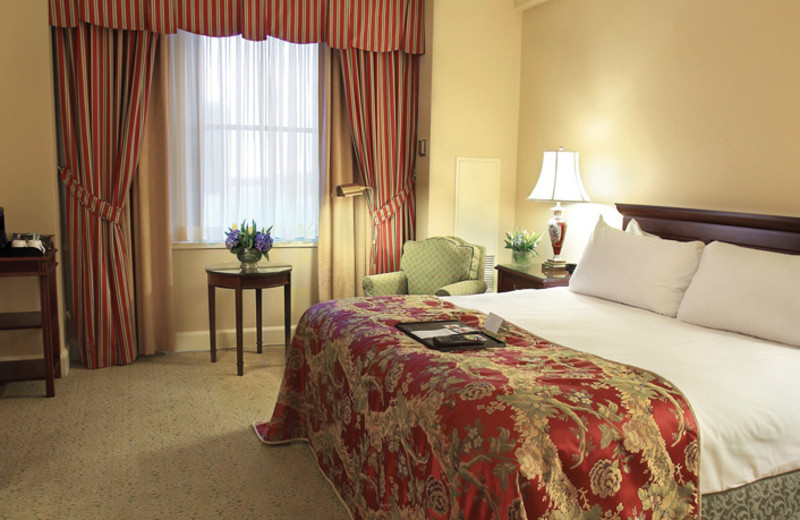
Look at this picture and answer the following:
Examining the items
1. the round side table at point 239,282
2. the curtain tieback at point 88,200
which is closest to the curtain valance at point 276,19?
the curtain tieback at point 88,200

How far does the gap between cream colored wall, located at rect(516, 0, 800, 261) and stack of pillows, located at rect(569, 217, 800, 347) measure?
1.35 ft

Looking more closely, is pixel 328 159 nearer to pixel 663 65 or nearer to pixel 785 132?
pixel 663 65

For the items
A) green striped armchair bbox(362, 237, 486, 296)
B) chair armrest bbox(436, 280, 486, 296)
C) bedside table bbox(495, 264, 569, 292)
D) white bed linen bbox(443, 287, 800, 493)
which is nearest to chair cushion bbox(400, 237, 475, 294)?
green striped armchair bbox(362, 237, 486, 296)

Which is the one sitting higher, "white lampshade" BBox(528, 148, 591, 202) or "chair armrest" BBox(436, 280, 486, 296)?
"white lampshade" BBox(528, 148, 591, 202)

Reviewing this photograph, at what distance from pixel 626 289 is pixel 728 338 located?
0.72 meters

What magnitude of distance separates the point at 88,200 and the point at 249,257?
1.15m

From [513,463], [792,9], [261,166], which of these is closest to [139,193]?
[261,166]

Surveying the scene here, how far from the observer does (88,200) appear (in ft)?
14.6

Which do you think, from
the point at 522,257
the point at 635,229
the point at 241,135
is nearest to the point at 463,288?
the point at 522,257

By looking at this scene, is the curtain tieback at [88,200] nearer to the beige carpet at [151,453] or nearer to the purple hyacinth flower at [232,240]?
the purple hyacinth flower at [232,240]

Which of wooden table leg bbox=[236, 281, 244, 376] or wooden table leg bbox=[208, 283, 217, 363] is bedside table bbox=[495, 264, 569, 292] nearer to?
wooden table leg bbox=[236, 281, 244, 376]

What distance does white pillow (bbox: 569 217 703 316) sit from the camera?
327 cm

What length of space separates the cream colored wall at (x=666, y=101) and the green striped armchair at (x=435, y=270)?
30.3 inches

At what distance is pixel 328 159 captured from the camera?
16.8 feet
